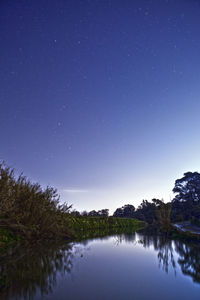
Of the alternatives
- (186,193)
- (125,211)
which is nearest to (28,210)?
(186,193)

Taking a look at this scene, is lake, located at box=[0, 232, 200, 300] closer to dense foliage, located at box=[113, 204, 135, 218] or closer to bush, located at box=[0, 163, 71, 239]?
bush, located at box=[0, 163, 71, 239]

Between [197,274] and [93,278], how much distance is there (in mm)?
2428

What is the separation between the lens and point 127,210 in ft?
254

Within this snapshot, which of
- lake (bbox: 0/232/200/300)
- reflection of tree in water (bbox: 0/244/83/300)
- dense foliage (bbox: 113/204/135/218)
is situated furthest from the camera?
dense foliage (bbox: 113/204/135/218)

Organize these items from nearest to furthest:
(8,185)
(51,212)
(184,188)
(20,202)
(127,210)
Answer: (8,185)
(20,202)
(51,212)
(184,188)
(127,210)

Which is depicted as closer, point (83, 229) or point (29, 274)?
point (29, 274)

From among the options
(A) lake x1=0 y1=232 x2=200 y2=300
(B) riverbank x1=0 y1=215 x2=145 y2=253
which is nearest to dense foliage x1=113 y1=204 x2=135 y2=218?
(B) riverbank x1=0 y1=215 x2=145 y2=253

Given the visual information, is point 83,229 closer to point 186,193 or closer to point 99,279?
A: point 99,279

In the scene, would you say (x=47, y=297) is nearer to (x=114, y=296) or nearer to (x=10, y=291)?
(x=10, y=291)

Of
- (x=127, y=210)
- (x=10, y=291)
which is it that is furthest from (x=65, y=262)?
(x=127, y=210)

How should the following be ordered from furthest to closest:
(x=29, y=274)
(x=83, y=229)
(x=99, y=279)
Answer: (x=83, y=229), (x=29, y=274), (x=99, y=279)

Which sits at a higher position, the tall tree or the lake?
the tall tree

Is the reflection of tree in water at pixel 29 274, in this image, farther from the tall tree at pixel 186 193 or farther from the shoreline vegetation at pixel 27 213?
the tall tree at pixel 186 193

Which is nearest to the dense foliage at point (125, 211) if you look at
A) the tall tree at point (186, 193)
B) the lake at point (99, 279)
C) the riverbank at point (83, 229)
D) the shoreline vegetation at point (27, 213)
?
the tall tree at point (186, 193)
